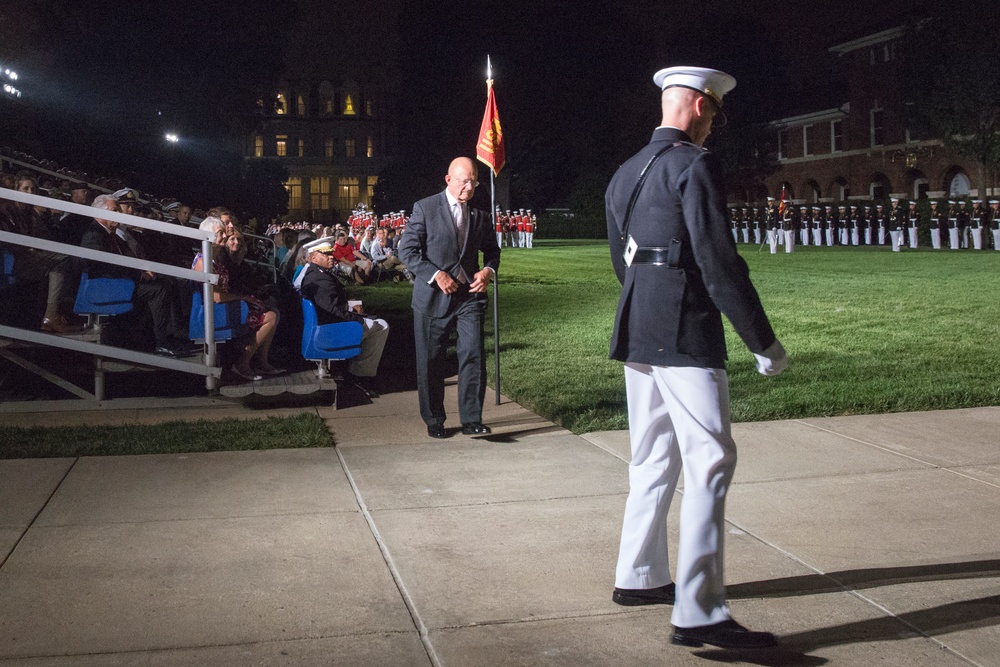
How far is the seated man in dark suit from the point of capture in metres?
9.65

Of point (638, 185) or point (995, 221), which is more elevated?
Result: point (995, 221)

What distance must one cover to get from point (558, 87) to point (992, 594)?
68423mm

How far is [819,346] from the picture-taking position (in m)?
13.0

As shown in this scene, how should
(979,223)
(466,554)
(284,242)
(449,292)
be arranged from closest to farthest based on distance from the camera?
(466,554)
(449,292)
(284,242)
(979,223)

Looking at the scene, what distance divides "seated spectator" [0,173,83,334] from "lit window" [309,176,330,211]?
418 ft

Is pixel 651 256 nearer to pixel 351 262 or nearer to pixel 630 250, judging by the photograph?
pixel 630 250

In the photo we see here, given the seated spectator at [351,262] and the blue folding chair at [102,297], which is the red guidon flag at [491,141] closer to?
the blue folding chair at [102,297]

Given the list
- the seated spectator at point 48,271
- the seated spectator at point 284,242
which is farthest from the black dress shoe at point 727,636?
the seated spectator at point 284,242

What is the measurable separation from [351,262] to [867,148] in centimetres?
4350

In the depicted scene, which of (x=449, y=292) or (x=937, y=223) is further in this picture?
(x=937, y=223)

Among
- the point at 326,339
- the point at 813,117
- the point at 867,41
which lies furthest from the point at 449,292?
the point at 813,117

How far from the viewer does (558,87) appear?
71.0m

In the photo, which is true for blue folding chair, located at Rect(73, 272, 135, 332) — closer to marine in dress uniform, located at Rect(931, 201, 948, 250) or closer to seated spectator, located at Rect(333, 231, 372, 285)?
seated spectator, located at Rect(333, 231, 372, 285)

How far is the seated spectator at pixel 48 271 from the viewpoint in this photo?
9.66m
